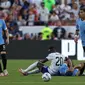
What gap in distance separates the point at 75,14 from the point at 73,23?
2.62 feet

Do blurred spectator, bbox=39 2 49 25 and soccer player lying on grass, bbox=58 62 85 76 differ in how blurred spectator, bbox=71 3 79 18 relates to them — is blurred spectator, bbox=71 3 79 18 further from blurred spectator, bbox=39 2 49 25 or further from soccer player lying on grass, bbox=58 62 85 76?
soccer player lying on grass, bbox=58 62 85 76

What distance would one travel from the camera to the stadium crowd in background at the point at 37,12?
90.6 ft

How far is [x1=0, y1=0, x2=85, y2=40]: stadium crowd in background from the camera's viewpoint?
27.6 meters

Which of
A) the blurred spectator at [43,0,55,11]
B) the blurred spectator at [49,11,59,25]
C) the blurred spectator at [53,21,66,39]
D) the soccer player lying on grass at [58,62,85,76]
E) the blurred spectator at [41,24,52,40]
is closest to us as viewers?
the soccer player lying on grass at [58,62,85,76]

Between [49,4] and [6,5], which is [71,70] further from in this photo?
[6,5]

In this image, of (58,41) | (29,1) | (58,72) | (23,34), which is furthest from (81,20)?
(29,1)

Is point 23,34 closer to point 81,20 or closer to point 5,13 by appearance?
point 5,13

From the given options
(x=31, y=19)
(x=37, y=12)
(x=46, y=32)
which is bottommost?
(x=46, y=32)

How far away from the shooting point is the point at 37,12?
92.3ft

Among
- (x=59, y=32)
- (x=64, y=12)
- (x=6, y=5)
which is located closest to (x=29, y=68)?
(x=59, y=32)

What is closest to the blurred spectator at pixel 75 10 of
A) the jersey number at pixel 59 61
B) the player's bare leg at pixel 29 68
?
the player's bare leg at pixel 29 68

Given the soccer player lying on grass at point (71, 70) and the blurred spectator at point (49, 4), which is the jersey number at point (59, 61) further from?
the blurred spectator at point (49, 4)

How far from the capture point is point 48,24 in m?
27.7

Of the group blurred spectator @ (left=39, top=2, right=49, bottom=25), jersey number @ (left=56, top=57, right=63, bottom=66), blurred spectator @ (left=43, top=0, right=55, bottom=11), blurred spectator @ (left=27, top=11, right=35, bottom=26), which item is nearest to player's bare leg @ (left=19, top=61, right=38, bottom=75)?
jersey number @ (left=56, top=57, right=63, bottom=66)
